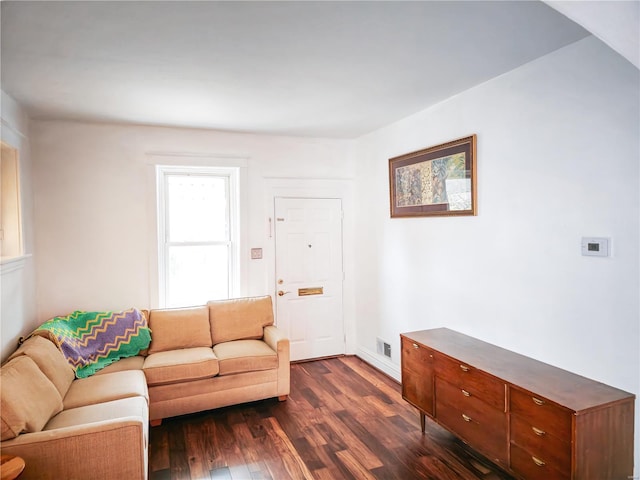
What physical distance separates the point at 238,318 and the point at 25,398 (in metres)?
1.93

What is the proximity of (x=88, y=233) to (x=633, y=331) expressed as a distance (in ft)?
13.8

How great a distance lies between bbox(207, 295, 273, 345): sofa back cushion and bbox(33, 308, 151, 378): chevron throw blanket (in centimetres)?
60

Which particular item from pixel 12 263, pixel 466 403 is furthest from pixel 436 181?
pixel 12 263

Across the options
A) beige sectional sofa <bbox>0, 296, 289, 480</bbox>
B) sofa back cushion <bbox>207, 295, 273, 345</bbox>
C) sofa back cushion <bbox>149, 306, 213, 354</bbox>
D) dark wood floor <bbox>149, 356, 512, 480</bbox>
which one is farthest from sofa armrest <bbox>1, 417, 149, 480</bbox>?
sofa back cushion <bbox>207, 295, 273, 345</bbox>

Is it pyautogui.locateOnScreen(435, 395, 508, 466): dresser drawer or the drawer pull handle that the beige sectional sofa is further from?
the drawer pull handle

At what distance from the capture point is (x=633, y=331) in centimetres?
200

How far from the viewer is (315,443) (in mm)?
2889

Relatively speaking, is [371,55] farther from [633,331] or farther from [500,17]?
[633,331]

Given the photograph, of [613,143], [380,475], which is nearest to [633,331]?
[613,143]

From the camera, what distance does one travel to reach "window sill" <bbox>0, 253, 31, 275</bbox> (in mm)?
2684

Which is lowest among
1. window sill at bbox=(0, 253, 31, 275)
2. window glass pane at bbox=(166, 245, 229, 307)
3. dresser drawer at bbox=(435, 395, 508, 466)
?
dresser drawer at bbox=(435, 395, 508, 466)

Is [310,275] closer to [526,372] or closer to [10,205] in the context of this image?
[526,372]

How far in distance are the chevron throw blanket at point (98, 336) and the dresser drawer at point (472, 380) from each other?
2.49 meters

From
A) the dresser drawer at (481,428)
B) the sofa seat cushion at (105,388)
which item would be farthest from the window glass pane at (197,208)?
the dresser drawer at (481,428)
